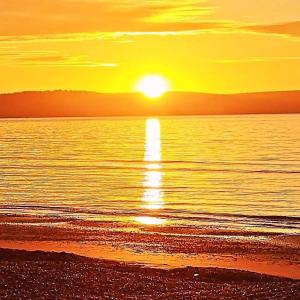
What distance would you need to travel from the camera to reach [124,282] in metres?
15.8

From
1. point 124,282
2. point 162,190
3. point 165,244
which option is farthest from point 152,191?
point 124,282

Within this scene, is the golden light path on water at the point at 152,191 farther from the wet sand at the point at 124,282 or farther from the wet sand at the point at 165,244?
the wet sand at the point at 124,282

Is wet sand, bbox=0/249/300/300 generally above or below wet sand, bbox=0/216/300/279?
below

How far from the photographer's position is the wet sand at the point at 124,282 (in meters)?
14.5

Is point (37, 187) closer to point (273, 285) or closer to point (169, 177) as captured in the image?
point (169, 177)

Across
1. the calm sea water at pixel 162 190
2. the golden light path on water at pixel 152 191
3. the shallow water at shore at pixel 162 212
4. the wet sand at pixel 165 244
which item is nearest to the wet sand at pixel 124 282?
the wet sand at pixel 165 244

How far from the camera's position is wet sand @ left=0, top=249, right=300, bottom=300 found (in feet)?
47.6

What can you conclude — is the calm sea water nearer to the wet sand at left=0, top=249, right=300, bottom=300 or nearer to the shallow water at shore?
the shallow water at shore

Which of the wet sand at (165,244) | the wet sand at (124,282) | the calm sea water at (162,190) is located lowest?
the wet sand at (124,282)

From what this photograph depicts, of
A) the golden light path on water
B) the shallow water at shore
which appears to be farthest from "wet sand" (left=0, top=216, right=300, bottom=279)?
the golden light path on water

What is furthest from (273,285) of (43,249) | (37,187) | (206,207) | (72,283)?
(37,187)

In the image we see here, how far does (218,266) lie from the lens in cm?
1964

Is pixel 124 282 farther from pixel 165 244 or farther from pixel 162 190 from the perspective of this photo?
pixel 162 190

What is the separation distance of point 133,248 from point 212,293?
727 centimetres
